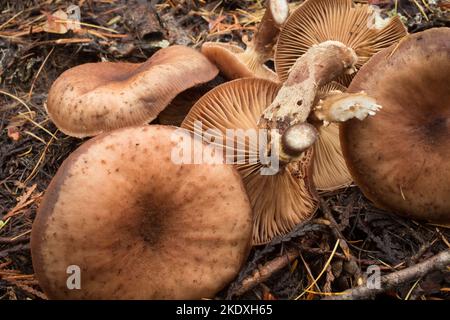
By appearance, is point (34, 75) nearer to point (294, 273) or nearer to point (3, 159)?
point (3, 159)

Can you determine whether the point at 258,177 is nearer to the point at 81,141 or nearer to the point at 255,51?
the point at 255,51

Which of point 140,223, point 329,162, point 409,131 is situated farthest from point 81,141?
point 409,131

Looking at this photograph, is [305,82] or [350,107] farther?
[305,82]

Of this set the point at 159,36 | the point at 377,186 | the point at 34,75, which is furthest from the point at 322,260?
the point at 34,75

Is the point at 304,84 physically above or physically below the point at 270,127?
above

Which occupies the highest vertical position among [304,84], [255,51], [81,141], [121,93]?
[304,84]

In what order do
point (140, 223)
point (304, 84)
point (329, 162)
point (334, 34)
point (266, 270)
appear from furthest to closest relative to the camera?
point (334, 34) → point (329, 162) → point (304, 84) → point (266, 270) → point (140, 223)

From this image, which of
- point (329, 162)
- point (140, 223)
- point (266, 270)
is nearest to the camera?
point (140, 223)
